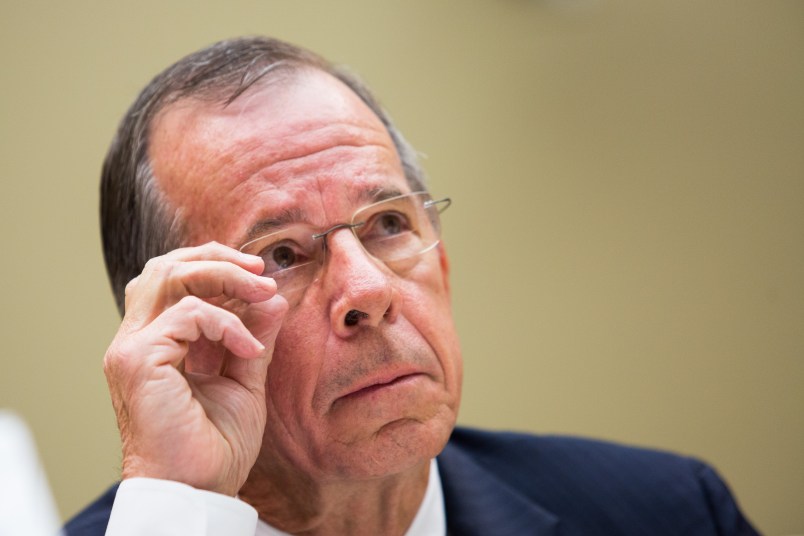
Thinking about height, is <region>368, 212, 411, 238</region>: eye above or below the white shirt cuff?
above

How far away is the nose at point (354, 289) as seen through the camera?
5.34 feet

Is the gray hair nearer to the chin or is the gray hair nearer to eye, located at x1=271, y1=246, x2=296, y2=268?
eye, located at x1=271, y1=246, x2=296, y2=268

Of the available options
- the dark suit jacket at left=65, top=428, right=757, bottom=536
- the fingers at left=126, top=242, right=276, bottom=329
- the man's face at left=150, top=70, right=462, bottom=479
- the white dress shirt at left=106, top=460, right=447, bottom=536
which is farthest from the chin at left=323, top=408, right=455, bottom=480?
the dark suit jacket at left=65, top=428, right=757, bottom=536

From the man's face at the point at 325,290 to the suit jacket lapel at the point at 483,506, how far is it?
43 centimetres

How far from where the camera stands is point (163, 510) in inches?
55.5

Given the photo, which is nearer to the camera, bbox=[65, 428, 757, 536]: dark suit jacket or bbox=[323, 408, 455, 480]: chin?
bbox=[323, 408, 455, 480]: chin

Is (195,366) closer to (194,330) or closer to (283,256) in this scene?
(194,330)

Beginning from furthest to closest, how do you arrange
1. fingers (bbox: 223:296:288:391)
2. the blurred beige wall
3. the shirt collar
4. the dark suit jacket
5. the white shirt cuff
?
the blurred beige wall
the dark suit jacket
the shirt collar
fingers (bbox: 223:296:288:391)
the white shirt cuff

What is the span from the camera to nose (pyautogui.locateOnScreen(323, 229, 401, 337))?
1628mm

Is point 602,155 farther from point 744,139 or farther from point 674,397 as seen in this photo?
point 674,397

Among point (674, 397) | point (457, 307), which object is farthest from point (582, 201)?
point (674, 397)

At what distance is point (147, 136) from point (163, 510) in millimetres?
892

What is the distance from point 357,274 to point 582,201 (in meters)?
1.88

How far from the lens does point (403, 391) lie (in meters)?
1.67
